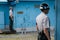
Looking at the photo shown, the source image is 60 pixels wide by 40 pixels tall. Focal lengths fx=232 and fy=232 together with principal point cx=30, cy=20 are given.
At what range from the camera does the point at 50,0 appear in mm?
19922

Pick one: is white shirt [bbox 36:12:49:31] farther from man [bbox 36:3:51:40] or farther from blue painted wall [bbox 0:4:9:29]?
blue painted wall [bbox 0:4:9:29]

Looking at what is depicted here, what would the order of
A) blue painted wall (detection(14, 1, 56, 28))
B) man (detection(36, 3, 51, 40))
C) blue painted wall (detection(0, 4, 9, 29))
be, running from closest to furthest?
man (detection(36, 3, 51, 40))
blue painted wall (detection(14, 1, 56, 28))
blue painted wall (detection(0, 4, 9, 29))

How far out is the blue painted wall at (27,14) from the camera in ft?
65.7

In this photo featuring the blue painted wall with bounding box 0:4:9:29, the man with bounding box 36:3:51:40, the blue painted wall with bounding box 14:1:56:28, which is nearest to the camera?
the man with bounding box 36:3:51:40

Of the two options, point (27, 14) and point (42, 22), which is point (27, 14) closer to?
point (27, 14)

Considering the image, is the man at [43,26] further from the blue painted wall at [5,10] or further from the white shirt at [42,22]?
the blue painted wall at [5,10]

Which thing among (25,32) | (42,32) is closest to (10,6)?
(25,32)

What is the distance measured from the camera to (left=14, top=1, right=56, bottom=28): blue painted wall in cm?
2002

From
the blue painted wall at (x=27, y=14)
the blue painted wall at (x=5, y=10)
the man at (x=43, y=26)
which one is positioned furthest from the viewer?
the blue painted wall at (x=5, y=10)

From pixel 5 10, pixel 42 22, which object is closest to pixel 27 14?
pixel 5 10

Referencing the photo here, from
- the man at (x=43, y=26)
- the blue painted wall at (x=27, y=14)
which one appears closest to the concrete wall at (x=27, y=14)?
the blue painted wall at (x=27, y=14)

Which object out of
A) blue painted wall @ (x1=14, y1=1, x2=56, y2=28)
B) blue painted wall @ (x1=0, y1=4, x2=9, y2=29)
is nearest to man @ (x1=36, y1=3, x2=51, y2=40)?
blue painted wall @ (x1=14, y1=1, x2=56, y2=28)

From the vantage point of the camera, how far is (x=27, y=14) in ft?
66.2

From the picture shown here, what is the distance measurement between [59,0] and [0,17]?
17329 millimetres
